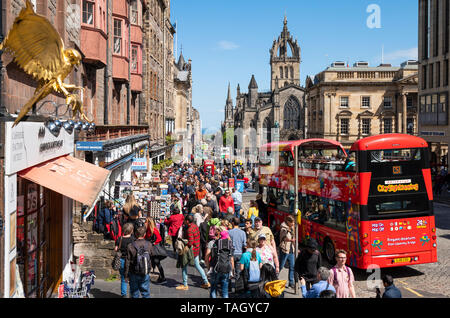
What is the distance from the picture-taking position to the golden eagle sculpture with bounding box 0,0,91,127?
6816 millimetres

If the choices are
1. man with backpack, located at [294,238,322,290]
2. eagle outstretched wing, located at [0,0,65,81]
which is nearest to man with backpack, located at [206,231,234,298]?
man with backpack, located at [294,238,322,290]

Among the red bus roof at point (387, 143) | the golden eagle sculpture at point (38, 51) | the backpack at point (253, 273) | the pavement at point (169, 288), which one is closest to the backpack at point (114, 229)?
the pavement at point (169, 288)

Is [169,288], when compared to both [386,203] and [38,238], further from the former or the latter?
[386,203]

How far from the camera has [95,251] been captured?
12422 millimetres

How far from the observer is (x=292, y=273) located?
1198 cm

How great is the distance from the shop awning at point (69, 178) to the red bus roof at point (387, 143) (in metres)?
6.57

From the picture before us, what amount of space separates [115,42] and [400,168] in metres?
16.1

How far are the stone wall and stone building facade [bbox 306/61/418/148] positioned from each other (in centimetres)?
5658

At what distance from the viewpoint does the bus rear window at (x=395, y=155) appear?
12750mm

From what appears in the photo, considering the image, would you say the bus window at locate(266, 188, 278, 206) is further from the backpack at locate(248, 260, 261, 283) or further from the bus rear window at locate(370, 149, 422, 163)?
the backpack at locate(248, 260, 261, 283)

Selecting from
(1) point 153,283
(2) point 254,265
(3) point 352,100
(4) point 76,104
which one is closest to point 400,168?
(2) point 254,265
